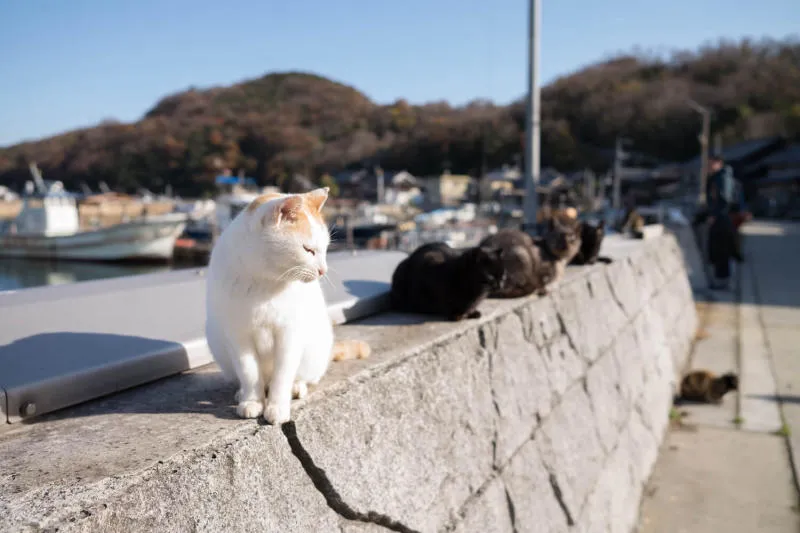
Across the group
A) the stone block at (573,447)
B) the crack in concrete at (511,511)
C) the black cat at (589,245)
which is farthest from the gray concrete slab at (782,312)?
the crack in concrete at (511,511)

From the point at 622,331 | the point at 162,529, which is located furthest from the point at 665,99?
the point at 162,529

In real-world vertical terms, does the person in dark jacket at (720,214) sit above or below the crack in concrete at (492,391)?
above

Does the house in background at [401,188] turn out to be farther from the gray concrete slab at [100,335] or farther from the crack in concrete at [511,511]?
the crack in concrete at [511,511]

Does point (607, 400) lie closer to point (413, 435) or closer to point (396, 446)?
point (413, 435)

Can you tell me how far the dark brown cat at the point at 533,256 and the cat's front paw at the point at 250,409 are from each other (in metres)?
1.74

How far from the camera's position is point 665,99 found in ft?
184

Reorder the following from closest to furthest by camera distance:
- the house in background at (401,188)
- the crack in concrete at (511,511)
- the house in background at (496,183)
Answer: the crack in concrete at (511,511)
the house in background at (496,183)
the house in background at (401,188)

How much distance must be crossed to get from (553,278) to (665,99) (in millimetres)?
59990

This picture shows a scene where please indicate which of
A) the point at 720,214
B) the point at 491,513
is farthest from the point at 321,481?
the point at 720,214

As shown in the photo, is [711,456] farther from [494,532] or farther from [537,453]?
[494,532]

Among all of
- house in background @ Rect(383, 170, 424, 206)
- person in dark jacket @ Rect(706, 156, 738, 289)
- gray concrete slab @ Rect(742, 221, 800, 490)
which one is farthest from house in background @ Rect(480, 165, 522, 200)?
person in dark jacket @ Rect(706, 156, 738, 289)

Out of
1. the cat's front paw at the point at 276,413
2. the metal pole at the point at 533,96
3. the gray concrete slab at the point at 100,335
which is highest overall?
the metal pole at the point at 533,96

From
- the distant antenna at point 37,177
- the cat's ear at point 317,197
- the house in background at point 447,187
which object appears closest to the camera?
the cat's ear at point 317,197

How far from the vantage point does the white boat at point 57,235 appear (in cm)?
→ 880
